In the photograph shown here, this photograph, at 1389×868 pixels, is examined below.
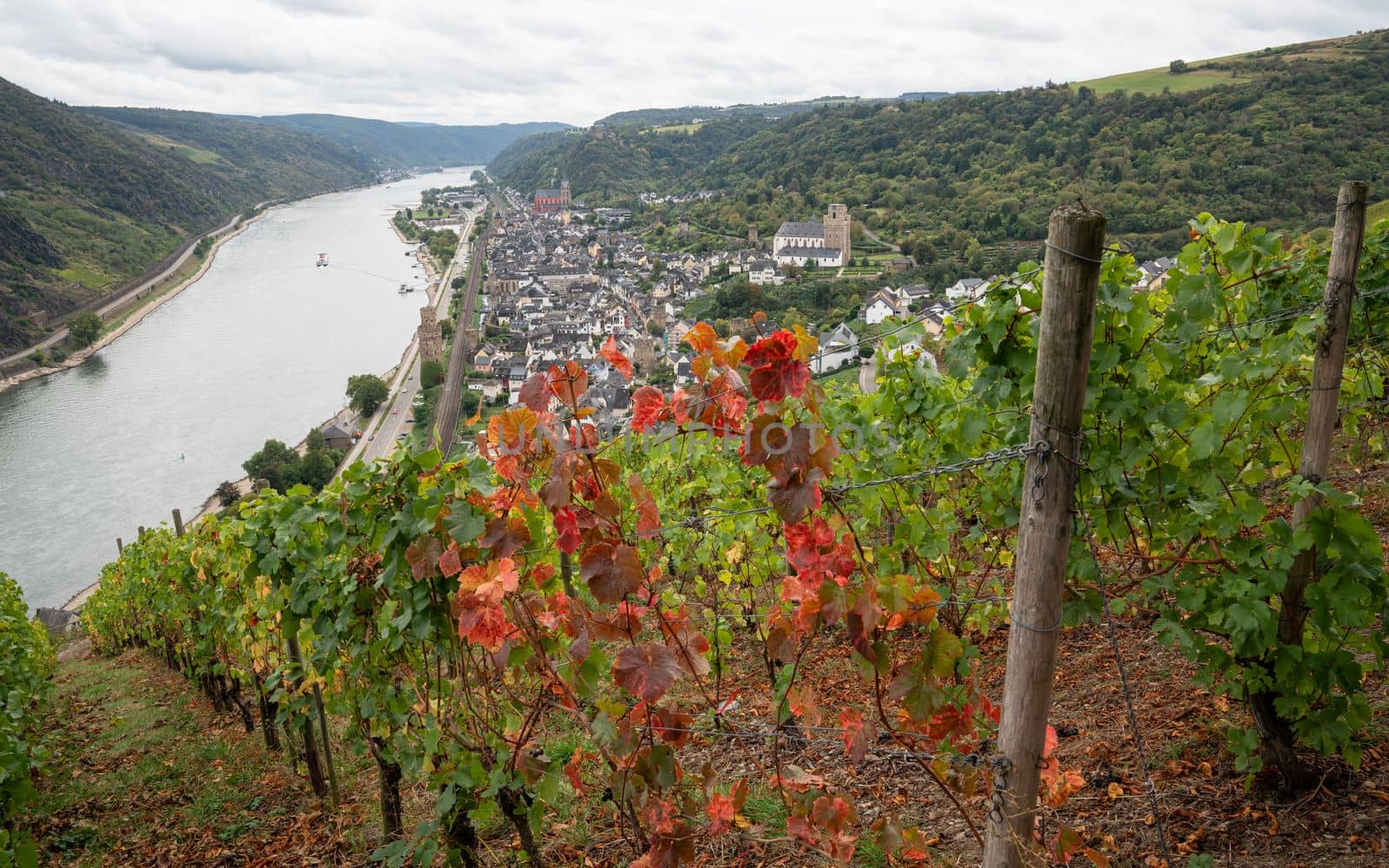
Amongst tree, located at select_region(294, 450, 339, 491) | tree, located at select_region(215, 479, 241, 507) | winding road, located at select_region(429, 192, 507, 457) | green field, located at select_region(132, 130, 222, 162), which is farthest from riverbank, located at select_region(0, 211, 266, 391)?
green field, located at select_region(132, 130, 222, 162)

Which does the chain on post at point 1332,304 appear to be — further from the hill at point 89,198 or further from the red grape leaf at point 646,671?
the hill at point 89,198

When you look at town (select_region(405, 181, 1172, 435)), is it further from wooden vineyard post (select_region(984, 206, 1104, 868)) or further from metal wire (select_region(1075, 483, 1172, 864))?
wooden vineyard post (select_region(984, 206, 1104, 868))

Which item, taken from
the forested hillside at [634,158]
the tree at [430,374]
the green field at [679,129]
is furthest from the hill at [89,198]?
the green field at [679,129]

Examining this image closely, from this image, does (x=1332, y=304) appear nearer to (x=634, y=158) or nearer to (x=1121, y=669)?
(x=1121, y=669)

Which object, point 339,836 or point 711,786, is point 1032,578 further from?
point 339,836

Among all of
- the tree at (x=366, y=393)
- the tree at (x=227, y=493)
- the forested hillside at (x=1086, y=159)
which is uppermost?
the forested hillside at (x=1086, y=159)

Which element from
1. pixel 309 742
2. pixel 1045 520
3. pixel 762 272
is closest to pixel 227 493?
pixel 309 742
